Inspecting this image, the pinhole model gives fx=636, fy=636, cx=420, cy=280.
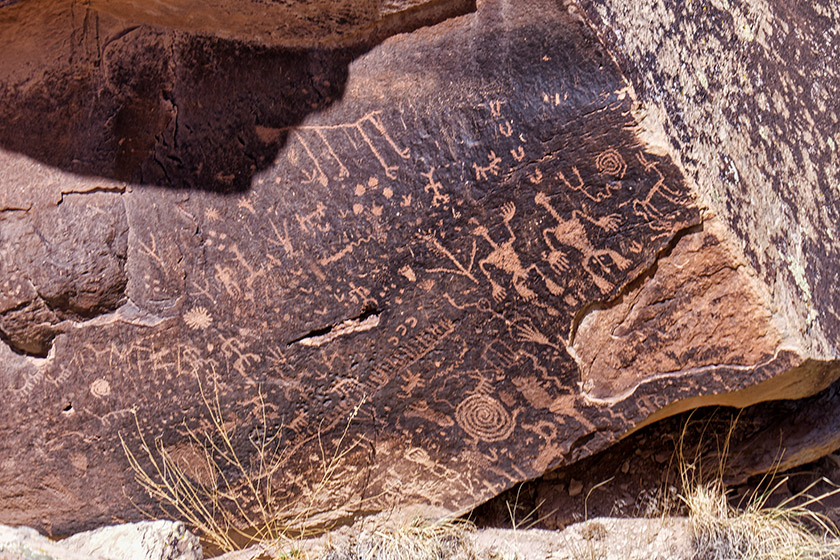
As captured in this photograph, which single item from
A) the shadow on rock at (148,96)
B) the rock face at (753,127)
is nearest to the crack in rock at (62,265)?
the shadow on rock at (148,96)

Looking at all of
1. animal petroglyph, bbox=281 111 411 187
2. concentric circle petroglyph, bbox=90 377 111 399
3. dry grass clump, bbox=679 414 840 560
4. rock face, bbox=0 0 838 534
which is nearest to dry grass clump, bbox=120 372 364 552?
rock face, bbox=0 0 838 534

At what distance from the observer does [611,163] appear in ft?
5.37

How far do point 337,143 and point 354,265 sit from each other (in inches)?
13.7

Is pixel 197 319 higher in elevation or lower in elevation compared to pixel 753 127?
lower

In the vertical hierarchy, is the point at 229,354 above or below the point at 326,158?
below

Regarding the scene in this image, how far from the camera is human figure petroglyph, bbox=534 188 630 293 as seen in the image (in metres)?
1.68

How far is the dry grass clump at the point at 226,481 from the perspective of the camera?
191 centimetres

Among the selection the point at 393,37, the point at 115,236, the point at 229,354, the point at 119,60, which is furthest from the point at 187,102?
the point at 229,354

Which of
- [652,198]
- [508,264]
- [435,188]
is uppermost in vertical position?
[652,198]

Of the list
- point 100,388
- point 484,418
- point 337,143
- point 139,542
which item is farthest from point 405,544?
point 337,143

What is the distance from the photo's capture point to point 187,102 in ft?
6.23

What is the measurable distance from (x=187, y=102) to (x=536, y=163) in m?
1.05

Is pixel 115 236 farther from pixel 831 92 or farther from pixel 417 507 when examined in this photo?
pixel 831 92

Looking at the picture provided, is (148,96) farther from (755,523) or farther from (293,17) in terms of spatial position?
(755,523)
